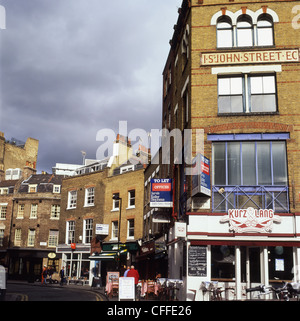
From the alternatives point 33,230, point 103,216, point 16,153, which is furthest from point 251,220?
point 16,153

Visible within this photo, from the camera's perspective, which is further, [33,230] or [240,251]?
[33,230]

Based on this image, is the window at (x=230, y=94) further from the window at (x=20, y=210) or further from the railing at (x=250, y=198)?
the window at (x=20, y=210)

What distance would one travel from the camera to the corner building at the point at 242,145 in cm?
1603

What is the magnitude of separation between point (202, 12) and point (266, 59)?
367cm

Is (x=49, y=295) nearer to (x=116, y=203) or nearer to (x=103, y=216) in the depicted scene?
(x=116, y=203)

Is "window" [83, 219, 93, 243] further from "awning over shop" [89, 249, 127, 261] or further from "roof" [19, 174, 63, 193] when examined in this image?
"roof" [19, 174, 63, 193]

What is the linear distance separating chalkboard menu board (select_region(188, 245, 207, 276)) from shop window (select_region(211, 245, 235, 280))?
13.7 inches

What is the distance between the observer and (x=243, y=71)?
59.0 ft

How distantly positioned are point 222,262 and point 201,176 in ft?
11.3

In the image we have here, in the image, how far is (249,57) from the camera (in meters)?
18.0

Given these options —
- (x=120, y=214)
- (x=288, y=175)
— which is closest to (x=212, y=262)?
(x=288, y=175)
